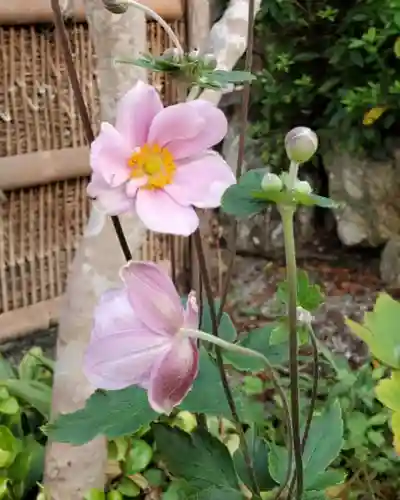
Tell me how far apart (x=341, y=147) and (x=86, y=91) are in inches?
44.7

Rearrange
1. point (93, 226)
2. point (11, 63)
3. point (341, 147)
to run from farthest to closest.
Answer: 1. point (341, 147)
2. point (11, 63)
3. point (93, 226)

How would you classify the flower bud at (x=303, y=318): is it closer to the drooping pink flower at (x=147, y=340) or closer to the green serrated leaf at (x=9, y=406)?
the drooping pink flower at (x=147, y=340)

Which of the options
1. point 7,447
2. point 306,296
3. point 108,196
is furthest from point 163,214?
point 7,447

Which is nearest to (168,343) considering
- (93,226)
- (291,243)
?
(291,243)

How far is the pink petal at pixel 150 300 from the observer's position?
45cm

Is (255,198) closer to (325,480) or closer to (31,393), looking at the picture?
(325,480)

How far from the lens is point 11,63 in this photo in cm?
168

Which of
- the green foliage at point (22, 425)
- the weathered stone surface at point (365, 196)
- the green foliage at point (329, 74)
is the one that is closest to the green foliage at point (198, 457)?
the green foliage at point (22, 425)

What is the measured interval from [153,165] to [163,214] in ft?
Result: 0.13

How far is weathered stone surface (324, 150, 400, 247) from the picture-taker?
105 inches

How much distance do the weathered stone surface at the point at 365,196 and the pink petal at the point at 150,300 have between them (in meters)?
2.28

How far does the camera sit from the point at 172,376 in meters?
0.44

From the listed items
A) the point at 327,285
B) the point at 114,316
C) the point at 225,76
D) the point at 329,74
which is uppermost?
the point at 225,76

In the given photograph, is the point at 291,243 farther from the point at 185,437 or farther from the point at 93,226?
the point at 93,226
